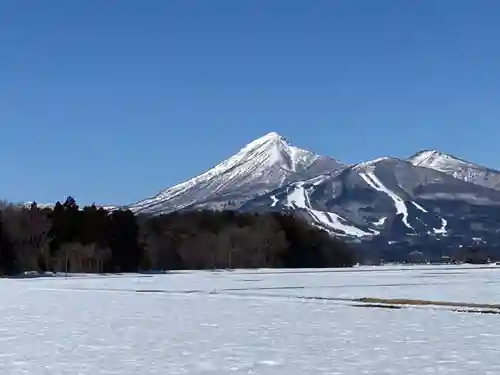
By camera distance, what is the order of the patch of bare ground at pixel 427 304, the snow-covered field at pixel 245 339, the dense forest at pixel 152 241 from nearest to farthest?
the snow-covered field at pixel 245 339
the patch of bare ground at pixel 427 304
the dense forest at pixel 152 241

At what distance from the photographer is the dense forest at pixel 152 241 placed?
102562 mm

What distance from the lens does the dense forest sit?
102562 mm

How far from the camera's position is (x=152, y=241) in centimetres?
12400

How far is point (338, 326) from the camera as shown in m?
26.1

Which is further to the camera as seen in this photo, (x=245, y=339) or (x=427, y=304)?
(x=427, y=304)

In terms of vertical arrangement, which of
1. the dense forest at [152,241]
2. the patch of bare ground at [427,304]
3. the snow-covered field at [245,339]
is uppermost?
the dense forest at [152,241]

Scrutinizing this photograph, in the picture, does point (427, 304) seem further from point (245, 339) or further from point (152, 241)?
point (152, 241)

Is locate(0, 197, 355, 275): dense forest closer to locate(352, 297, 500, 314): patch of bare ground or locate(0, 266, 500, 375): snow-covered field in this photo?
locate(352, 297, 500, 314): patch of bare ground

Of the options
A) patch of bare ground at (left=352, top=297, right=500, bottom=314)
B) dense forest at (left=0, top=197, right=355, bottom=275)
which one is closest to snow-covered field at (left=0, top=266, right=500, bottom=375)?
patch of bare ground at (left=352, top=297, right=500, bottom=314)

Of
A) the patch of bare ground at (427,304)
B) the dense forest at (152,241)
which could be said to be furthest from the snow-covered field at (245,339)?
the dense forest at (152,241)

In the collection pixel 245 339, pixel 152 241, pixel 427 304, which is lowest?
pixel 245 339

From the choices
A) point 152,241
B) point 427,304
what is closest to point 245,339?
point 427,304

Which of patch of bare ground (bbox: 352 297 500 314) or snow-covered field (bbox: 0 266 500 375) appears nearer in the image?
snow-covered field (bbox: 0 266 500 375)

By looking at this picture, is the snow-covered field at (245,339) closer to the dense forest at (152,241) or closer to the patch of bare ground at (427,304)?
the patch of bare ground at (427,304)
